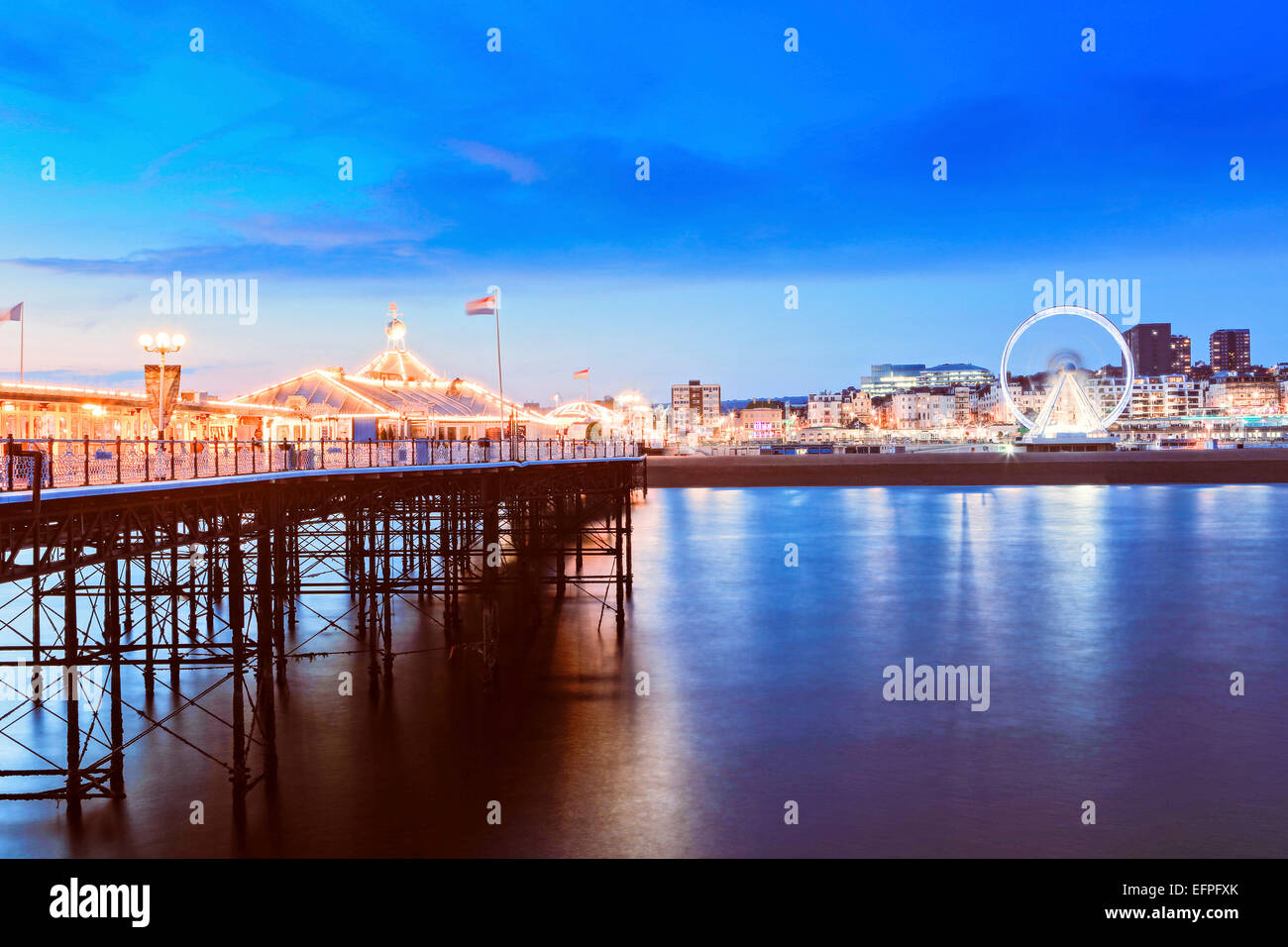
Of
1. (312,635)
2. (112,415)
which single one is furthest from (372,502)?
(112,415)

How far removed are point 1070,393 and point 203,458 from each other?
134010mm

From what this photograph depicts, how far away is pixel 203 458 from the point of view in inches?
659

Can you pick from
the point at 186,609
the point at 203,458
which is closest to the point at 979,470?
the point at 186,609

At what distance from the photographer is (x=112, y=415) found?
30875mm

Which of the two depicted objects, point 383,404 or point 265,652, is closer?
point 265,652

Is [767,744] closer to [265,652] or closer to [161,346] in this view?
[265,652]

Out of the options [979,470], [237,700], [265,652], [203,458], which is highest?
[203,458]

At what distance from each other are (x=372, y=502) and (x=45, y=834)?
487 inches

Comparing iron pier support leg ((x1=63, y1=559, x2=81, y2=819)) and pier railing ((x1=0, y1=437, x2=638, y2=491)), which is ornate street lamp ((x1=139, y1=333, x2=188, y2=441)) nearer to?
pier railing ((x1=0, y1=437, x2=638, y2=491))

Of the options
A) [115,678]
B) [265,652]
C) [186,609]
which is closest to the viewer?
[115,678]

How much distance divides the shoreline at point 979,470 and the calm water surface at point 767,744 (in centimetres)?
8463

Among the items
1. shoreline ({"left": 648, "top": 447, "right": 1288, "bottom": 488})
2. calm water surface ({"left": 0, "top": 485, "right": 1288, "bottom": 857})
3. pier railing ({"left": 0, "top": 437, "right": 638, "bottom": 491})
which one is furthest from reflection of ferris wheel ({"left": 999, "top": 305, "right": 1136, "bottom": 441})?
pier railing ({"left": 0, "top": 437, "right": 638, "bottom": 491})

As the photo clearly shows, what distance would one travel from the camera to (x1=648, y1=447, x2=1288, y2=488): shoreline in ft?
422
